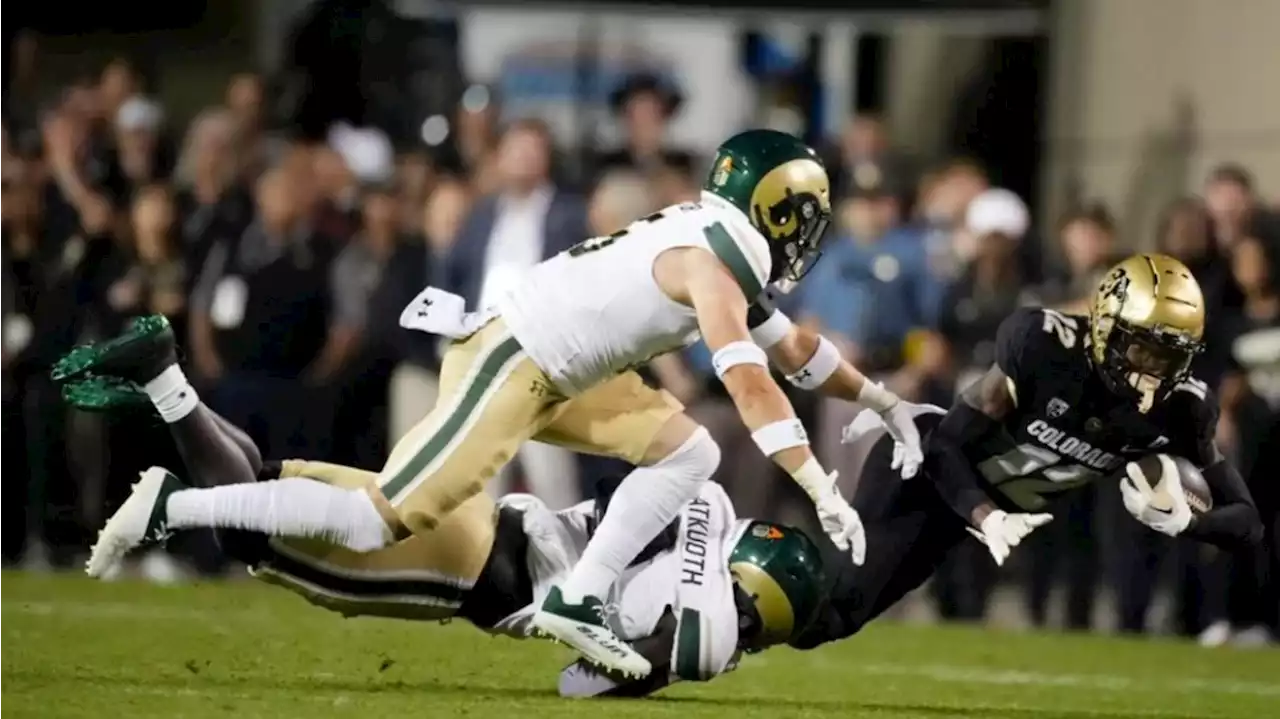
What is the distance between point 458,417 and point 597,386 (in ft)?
1.51

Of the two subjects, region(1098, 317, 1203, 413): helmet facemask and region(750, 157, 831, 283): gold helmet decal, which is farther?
region(1098, 317, 1203, 413): helmet facemask

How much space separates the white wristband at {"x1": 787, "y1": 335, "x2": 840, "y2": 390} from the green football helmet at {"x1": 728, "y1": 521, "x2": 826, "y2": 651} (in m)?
0.54

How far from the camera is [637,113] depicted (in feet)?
39.0

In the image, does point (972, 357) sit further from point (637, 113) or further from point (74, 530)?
point (74, 530)

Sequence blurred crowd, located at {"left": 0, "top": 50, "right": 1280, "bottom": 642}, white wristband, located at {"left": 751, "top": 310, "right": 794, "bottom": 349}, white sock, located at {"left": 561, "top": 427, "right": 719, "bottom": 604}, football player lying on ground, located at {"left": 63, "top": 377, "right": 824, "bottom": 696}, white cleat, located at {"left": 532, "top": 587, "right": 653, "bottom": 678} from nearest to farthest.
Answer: white cleat, located at {"left": 532, "top": 587, "right": 653, "bottom": 678}
white sock, located at {"left": 561, "top": 427, "right": 719, "bottom": 604}
football player lying on ground, located at {"left": 63, "top": 377, "right": 824, "bottom": 696}
white wristband, located at {"left": 751, "top": 310, "right": 794, "bottom": 349}
blurred crowd, located at {"left": 0, "top": 50, "right": 1280, "bottom": 642}

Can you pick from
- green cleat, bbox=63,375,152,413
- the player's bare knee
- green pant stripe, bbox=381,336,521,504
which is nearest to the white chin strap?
green pant stripe, bbox=381,336,521,504

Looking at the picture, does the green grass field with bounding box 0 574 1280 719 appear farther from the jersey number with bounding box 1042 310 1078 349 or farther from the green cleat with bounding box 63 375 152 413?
the jersey number with bounding box 1042 310 1078 349

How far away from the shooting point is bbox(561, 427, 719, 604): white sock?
21.7 feet

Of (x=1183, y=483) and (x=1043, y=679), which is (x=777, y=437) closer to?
(x=1183, y=483)

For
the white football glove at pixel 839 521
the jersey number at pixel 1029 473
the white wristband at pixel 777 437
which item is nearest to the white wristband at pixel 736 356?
the white wristband at pixel 777 437

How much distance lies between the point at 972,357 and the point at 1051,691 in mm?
3463

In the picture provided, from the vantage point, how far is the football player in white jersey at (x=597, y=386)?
6.45 meters

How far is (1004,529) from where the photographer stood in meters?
6.85

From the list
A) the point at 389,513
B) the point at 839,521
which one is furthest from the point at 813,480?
the point at 389,513
